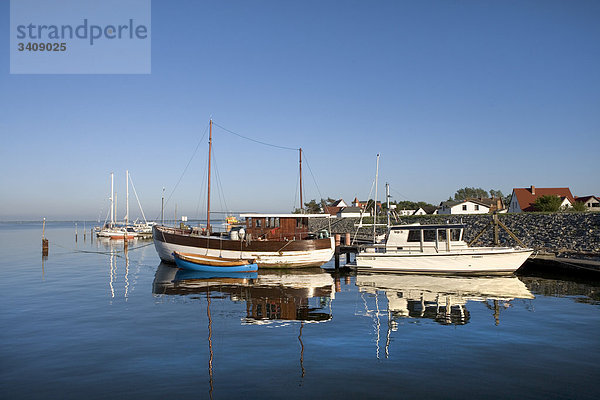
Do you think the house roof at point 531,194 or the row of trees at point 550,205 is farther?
the house roof at point 531,194

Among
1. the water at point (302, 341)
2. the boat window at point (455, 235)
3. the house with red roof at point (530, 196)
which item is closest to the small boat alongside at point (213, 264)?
the water at point (302, 341)

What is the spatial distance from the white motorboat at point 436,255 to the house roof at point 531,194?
51821 mm

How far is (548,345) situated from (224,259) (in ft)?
69.7

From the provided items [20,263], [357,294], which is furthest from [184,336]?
[20,263]

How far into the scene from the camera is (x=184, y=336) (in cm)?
1258

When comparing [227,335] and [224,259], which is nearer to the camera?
[227,335]

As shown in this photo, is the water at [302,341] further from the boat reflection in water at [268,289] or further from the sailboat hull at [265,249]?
the sailboat hull at [265,249]

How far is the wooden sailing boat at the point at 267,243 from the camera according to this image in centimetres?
2945

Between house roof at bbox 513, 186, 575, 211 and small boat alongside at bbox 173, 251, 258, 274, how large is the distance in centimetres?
6119

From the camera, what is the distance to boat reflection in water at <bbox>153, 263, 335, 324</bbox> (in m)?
15.9

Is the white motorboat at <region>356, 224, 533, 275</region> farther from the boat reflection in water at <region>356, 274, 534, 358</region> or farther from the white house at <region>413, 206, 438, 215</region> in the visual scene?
the white house at <region>413, 206, 438, 215</region>

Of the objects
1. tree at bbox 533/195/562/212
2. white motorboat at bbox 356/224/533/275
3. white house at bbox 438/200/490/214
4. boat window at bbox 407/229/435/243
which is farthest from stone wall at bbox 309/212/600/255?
white house at bbox 438/200/490/214

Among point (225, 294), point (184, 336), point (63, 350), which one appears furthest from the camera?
point (225, 294)

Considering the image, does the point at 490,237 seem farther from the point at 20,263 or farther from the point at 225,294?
the point at 20,263
